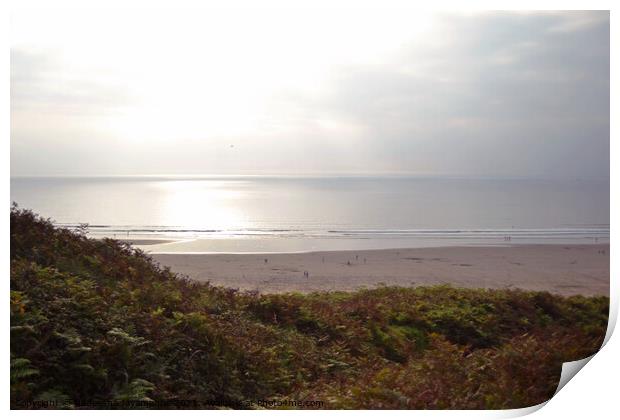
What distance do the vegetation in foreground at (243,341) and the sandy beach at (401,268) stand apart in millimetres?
2184

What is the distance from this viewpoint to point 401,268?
392 inches

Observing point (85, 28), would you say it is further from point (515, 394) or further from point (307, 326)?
point (515, 394)

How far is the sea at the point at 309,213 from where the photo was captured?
7.40m

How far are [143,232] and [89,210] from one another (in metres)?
1.04

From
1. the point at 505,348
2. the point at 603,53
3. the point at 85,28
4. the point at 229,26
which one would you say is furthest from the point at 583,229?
the point at 85,28

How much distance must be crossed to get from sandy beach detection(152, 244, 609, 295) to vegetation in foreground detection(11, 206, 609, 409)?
2184 mm

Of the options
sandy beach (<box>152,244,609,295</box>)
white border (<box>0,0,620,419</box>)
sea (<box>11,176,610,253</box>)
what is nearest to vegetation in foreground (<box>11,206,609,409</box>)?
white border (<box>0,0,620,419</box>)

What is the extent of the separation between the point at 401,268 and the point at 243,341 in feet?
20.3

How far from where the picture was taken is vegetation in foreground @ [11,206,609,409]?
370 cm

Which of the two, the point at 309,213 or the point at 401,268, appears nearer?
the point at 401,268
